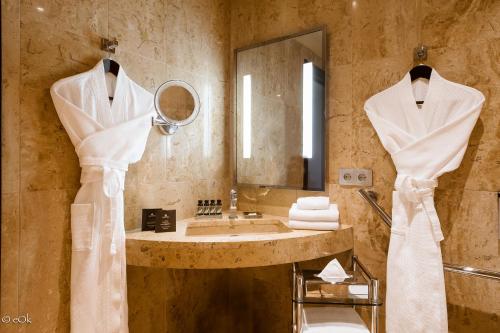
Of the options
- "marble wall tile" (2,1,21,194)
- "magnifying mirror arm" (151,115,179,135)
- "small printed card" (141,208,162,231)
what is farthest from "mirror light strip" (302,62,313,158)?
"marble wall tile" (2,1,21,194)

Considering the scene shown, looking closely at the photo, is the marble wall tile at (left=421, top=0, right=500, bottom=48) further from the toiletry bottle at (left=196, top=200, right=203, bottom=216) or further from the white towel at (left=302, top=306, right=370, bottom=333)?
the toiletry bottle at (left=196, top=200, right=203, bottom=216)

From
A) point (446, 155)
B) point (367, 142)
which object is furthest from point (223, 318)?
point (446, 155)

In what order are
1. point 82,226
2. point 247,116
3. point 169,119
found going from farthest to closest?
point 247,116
point 169,119
point 82,226

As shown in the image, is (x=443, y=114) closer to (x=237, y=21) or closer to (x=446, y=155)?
(x=446, y=155)

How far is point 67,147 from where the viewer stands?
4.46 ft

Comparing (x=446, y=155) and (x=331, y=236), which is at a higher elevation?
(x=446, y=155)

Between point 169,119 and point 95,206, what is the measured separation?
0.63 metres

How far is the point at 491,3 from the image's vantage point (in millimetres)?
1456

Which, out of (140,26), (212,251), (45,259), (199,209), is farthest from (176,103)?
(45,259)

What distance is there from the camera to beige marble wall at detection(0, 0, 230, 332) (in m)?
1.20

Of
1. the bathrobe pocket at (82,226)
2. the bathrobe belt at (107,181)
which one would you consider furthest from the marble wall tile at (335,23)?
the bathrobe pocket at (82,226)

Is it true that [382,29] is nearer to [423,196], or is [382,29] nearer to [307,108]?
[307,108]

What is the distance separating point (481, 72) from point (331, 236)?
104 centimetres

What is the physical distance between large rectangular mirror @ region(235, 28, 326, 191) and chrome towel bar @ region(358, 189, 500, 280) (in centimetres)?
27
